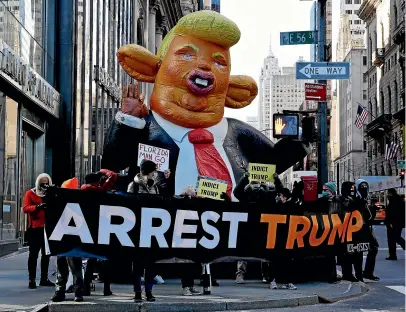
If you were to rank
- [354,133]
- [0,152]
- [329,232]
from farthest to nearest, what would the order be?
[354,133] → [0,152] → [329,232]

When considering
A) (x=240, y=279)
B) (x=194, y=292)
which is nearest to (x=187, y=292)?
(x=194, y=292)

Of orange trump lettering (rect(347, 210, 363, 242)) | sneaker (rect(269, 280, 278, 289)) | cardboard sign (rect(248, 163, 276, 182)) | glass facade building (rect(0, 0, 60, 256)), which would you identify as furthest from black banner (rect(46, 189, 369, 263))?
glass facade building (rect(0, 0, 60, 256))

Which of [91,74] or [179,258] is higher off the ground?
[91,74]

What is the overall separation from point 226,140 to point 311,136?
163cm

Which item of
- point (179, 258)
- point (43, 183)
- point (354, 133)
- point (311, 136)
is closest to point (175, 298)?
point (179, 258)

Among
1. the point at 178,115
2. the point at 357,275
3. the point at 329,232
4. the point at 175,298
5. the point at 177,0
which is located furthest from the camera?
the point at 177,0

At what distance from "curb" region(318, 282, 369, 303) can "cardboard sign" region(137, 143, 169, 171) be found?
3771mm

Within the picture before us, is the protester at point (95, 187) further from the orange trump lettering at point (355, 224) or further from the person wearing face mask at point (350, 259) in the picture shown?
the person wearing face mask at point (350, 259)

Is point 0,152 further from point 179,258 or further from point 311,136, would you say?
point 179,258

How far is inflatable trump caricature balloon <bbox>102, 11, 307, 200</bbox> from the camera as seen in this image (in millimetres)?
13938

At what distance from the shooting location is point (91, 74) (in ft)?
91.5

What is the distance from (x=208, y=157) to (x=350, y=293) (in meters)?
3.99

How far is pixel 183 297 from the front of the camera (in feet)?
32.9

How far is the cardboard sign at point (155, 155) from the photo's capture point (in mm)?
13391
